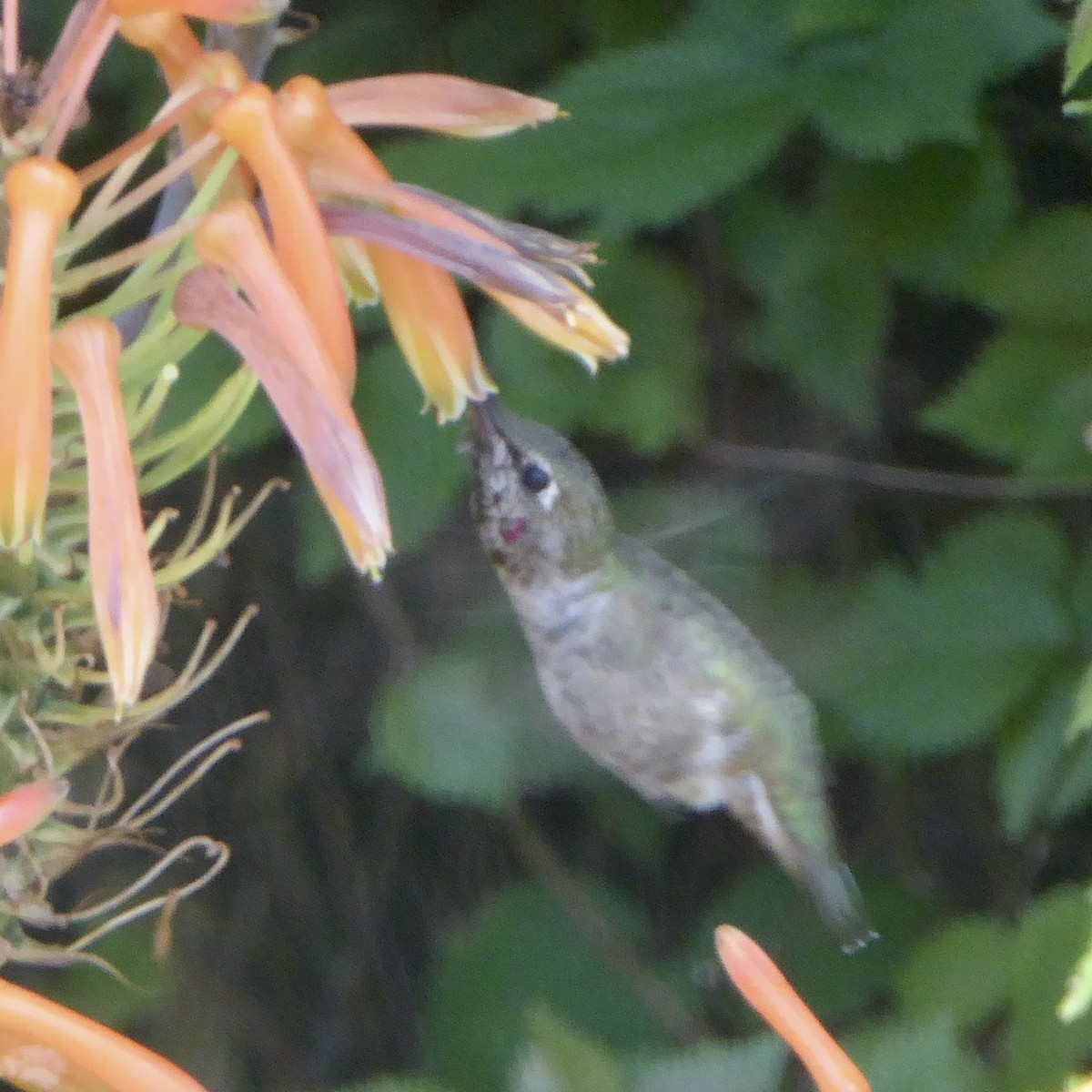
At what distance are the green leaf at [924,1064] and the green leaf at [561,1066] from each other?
13 cm

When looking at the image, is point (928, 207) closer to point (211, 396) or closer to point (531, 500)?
point (531, 500)

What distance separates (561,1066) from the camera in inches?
27.5

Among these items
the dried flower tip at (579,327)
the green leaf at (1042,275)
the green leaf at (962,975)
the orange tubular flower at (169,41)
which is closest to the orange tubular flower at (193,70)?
the orange tubular flower at (169,41)

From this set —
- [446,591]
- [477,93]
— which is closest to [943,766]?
[446,591]

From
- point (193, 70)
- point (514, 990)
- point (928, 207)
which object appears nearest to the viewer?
point (193, 70)

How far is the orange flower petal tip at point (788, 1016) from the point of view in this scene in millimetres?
516

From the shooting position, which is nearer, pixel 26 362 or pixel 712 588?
pixel 26 362

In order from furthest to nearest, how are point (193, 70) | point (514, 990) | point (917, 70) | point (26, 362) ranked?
point (514, 990) < point (917, 70) < point (193, 70) < point (26, 362)

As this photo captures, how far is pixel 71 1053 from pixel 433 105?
1.19 feet

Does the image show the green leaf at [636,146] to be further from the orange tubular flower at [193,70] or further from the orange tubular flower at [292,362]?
the orange tubular flower at [292,362]

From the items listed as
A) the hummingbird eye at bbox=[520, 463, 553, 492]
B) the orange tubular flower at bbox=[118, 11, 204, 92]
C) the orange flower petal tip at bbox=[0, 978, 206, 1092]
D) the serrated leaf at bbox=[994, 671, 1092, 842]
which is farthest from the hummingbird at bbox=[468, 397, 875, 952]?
the orange flower petal tip at bbox=[0, 978, 206, 1092]

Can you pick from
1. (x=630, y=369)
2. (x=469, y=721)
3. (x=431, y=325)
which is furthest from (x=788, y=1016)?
(x=630, y=369)

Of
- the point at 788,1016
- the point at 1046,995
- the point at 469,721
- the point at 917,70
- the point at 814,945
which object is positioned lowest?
the point at 814,945

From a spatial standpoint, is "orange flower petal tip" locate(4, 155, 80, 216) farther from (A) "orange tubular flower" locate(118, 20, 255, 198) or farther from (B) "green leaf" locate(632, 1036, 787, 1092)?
(B) "green leaf" locate(632, 1036, 787, 1092)
